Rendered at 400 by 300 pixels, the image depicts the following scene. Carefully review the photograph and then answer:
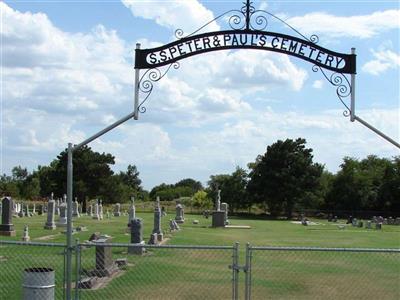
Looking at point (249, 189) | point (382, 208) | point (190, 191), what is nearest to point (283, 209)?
point (249, 189)

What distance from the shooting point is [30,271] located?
28.5 ft

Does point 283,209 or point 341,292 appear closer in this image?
point 341,292

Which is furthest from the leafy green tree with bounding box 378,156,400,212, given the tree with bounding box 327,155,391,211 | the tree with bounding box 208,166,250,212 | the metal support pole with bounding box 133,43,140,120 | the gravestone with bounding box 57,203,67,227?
the metal support pole with bounding box 133,43,140,120

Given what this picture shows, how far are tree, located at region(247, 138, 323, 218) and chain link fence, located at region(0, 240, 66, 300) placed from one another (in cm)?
5854

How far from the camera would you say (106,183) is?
81562mm

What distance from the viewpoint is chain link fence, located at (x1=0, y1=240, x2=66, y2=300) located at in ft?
28.4

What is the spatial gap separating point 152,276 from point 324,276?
4.86 metres

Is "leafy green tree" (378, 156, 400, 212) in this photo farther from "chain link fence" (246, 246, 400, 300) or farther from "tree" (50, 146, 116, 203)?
"chain link fence" (246, 246, 400, 300)

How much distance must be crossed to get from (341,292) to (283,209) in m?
67.9

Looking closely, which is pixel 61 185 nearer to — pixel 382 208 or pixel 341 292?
pixel 382 208

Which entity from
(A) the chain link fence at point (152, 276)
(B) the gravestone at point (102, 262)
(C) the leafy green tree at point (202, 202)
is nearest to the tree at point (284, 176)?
(C) the leafy green tree at point (202, 202)

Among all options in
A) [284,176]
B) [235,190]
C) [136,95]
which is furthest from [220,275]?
[235,190]

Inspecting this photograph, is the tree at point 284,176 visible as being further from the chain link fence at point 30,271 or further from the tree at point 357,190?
the chain link fence at point 30,271

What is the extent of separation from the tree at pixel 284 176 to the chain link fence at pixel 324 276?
5461cm
